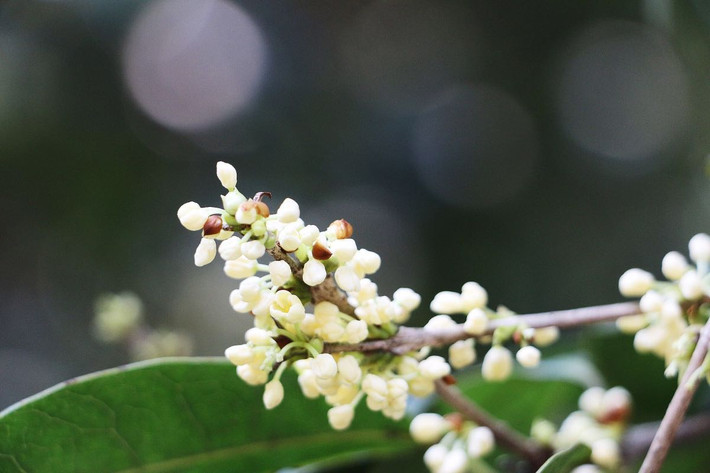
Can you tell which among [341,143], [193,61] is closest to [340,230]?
[341,143]

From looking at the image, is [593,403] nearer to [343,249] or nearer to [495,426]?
[495,426]

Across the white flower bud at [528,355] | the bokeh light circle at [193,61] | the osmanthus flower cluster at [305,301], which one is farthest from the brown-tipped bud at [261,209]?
the bokeh light circle at [193,61]

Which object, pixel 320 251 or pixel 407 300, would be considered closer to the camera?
pixel 320 251

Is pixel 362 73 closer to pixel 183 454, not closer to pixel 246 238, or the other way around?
pixel 183 454

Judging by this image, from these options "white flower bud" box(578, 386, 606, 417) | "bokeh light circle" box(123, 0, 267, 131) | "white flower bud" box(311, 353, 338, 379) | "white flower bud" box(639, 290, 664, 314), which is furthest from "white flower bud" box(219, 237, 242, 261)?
"bokeh light circle" box(123, 0, 267, 131)

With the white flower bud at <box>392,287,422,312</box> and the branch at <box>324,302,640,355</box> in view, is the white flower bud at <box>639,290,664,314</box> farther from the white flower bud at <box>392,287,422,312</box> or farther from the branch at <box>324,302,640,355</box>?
the white flower bud at <box>392,287,422,312</box>

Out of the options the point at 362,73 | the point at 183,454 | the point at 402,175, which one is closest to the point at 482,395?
the point at 183,454

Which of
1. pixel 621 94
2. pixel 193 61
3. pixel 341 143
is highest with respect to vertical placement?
pixel 193 61
